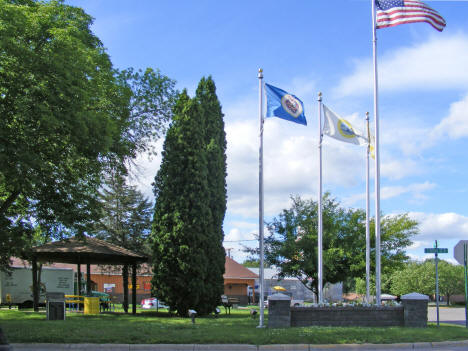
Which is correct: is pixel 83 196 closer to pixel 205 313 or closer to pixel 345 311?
pixel 205 313

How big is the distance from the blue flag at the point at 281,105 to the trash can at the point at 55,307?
10.5 metres

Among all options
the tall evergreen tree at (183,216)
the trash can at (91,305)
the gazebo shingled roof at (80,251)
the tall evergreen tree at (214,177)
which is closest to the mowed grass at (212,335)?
the tall evergreen tree at (183,216)

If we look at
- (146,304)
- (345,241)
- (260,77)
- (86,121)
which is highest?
(260,77)

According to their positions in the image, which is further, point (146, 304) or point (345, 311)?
point (146, 304)

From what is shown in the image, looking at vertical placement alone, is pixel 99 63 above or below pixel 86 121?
above

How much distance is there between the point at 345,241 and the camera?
100 ft

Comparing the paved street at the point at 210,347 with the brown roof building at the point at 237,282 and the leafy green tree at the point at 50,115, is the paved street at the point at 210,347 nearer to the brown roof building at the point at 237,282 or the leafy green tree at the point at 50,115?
the leafy green tree at the point at 50,115

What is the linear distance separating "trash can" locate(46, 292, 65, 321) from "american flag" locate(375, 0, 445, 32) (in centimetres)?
1597

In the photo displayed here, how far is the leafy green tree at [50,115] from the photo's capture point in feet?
53.8

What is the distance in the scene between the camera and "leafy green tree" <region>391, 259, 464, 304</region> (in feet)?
A: 191

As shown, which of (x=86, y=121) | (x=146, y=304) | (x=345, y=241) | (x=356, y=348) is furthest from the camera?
(x=146, y=304)

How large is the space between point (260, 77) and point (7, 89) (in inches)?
338

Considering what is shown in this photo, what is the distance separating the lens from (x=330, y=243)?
97.8ft

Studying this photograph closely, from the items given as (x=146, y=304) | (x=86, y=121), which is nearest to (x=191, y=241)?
(x=86, y=121)
